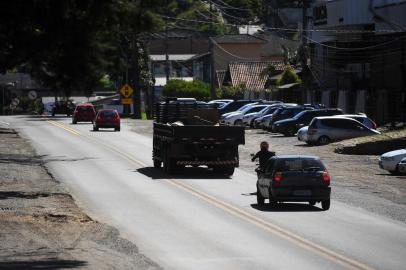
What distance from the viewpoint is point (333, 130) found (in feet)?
173

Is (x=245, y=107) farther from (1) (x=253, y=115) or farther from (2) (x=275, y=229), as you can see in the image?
(2) (x=275, y=229)

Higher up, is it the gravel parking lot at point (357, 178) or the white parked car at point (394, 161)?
the white parked car at point (394, 161)

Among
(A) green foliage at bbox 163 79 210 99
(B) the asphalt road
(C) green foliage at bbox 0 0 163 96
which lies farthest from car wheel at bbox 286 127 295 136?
(C) green foliage at bbox 0 0 163 96

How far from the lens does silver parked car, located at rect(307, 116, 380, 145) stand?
5234 cm

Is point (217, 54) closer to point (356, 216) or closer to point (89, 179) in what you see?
point (89, 179)

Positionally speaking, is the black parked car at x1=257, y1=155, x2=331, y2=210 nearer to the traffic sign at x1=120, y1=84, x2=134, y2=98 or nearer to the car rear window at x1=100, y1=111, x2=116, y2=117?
the car rear window at x1=100, y1=111, x2=116, y2=117

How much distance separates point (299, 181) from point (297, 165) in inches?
21.0

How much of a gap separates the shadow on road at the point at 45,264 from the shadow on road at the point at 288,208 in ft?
32.8

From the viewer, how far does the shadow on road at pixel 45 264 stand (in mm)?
16422

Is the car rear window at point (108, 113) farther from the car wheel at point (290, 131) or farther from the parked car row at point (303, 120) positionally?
the car wheel at point (290, 131)

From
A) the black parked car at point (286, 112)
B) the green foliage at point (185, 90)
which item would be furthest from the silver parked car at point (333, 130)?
the green foliage at point (185, 90)

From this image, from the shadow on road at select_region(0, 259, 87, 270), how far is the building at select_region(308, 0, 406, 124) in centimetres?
4483

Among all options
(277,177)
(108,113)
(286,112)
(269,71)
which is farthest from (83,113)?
(277,177)

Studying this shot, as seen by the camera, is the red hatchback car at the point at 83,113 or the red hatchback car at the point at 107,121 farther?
the red hatchback car at the point at 83,113
